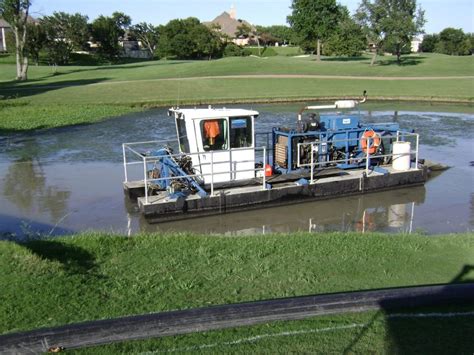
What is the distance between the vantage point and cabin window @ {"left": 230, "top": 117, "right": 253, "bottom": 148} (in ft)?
45.0

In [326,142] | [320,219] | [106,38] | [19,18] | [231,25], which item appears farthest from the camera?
[231,25]

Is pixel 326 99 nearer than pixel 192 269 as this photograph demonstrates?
No

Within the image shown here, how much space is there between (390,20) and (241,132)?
158 feet

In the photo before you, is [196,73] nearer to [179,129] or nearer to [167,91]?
[167,91]

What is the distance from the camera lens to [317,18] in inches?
3022

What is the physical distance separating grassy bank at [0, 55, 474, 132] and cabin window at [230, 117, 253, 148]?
15815mm

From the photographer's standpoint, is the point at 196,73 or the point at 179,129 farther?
the point at 196,73

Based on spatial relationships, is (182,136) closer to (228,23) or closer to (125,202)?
(125,202)

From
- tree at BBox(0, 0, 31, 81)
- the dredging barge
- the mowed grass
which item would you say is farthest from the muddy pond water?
the mowed grass

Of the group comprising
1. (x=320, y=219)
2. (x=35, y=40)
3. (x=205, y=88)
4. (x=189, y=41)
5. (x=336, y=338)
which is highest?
(x=35, y=40)

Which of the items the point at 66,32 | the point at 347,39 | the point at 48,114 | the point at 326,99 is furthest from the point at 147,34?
the point at 48,114

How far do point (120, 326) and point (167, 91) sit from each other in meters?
37.9

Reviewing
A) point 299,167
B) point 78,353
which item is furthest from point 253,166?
point 78,353

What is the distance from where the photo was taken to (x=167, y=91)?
41.8 metres
